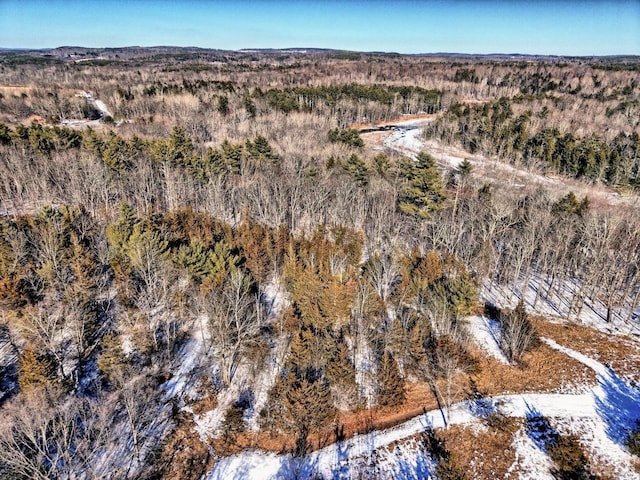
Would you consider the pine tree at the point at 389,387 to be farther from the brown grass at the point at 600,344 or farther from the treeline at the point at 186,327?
the brown grass at the point at 600,344

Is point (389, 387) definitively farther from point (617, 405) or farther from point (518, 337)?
point (617, 405)

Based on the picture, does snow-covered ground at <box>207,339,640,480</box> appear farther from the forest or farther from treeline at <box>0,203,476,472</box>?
treeline at <box>0,203,476,472</box>

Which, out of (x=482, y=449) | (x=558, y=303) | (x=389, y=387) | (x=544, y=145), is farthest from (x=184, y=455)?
(x=544, y=145)

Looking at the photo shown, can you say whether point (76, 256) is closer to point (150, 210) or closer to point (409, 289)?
point (150, 210)

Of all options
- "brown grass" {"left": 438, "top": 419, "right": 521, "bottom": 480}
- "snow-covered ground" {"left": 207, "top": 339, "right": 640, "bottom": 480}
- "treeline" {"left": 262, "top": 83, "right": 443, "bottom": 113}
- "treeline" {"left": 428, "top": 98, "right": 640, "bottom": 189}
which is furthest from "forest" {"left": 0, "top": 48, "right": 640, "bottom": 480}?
"treeline" {"left": 262, "top": 83, "right": 443, "bottom": 113}

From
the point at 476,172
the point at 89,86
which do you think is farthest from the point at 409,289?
the point at 89,86

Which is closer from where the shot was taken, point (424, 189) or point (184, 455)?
point (184, 455)

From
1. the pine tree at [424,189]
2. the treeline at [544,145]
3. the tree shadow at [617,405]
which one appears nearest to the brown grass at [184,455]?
the tree shadow at [617,405]
